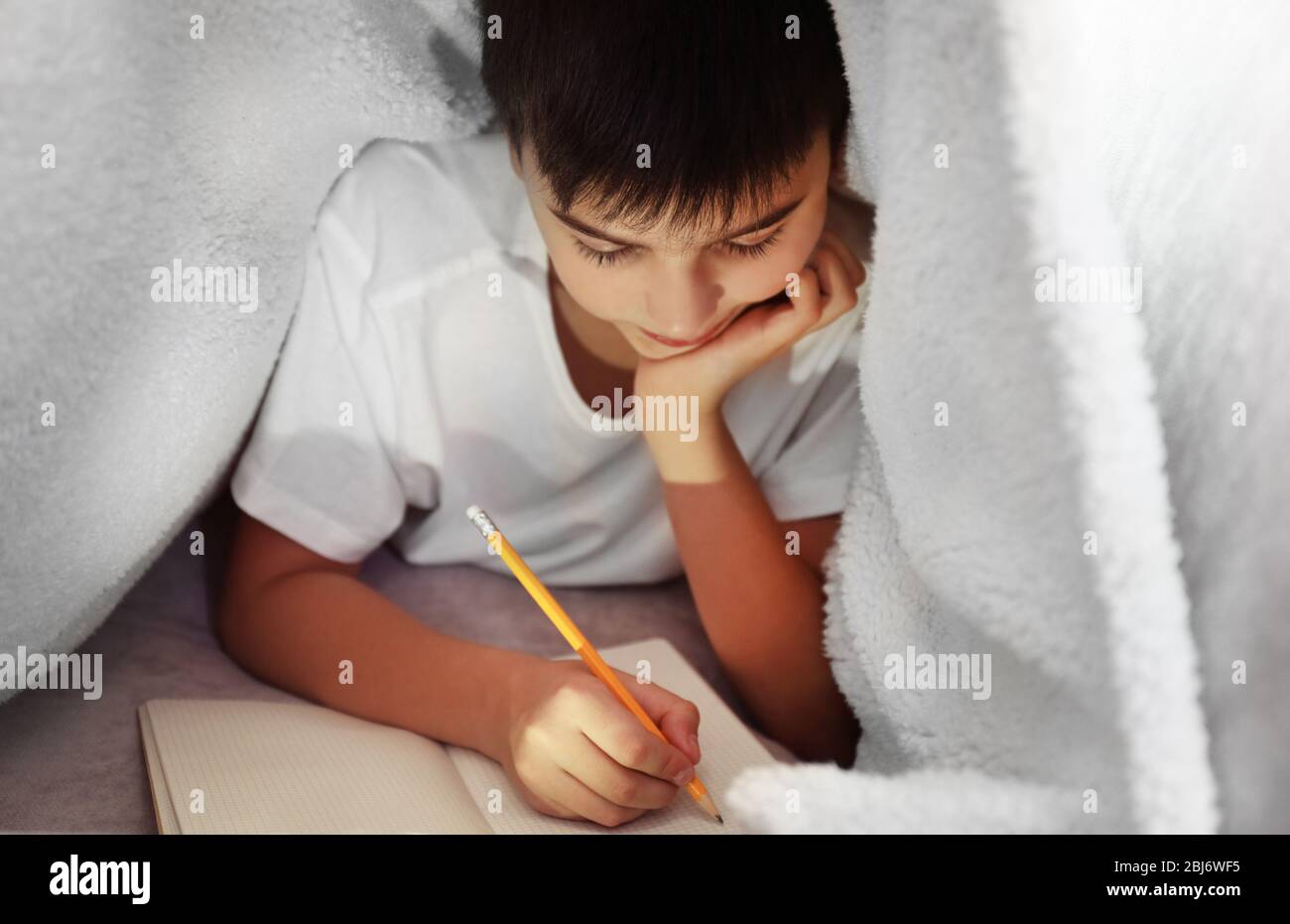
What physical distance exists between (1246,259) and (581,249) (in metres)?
0.32

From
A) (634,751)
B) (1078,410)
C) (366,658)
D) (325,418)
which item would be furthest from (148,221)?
(1078,410)

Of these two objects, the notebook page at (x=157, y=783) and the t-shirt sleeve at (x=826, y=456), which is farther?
the t-shirt sleeve at (x=826, y=456)

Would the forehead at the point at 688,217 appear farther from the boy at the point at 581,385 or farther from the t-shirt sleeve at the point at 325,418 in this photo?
the t-shirt sleeve at the point at 325,418

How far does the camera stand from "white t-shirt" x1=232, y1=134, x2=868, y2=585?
76cm

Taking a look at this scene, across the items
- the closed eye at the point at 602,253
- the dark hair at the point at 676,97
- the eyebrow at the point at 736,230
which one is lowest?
the closed eye at the point at 602,253

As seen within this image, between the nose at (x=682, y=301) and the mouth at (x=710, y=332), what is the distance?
33 mm

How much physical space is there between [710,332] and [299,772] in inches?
13.1

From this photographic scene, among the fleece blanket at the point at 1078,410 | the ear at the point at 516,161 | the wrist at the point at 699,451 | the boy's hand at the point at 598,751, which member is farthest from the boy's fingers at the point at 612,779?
the ear at the point at 516,161

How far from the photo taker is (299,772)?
61 centimetres

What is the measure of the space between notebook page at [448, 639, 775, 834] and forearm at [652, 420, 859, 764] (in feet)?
0.18

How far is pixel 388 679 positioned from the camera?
0.70 metres

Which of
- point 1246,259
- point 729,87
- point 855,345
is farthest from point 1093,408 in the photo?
point 855,345

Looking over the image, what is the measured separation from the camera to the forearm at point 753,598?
751mm

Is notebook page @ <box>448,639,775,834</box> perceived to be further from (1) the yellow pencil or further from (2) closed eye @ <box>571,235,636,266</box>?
(2) closed eye @ <box>571,235,636,266</box>
